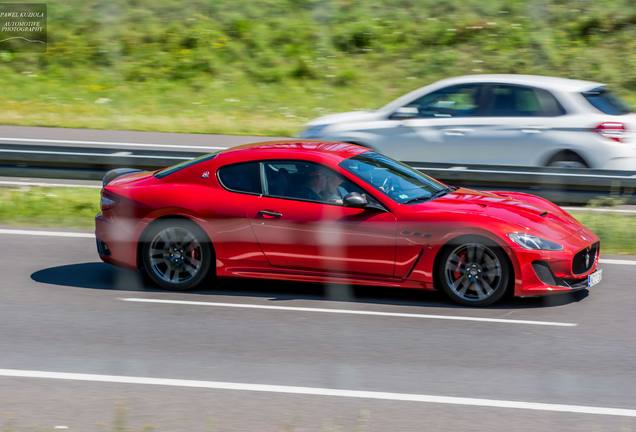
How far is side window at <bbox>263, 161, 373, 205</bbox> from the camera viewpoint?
29.1 feet

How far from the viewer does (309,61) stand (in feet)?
75.3

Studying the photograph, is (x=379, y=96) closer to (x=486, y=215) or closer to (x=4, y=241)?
(x=4, y=241)

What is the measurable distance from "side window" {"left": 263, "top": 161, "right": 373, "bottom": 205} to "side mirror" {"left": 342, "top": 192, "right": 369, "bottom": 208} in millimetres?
60

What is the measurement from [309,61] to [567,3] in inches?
242

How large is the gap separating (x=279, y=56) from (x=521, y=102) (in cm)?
1058

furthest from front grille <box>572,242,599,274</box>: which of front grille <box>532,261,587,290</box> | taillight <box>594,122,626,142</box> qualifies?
taillight <box>594,122,626,142</box>

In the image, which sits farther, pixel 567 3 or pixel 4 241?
pixel 567 3

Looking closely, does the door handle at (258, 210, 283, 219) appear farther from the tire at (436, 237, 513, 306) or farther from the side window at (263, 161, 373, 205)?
the tire at (436, 237, 513, 306)

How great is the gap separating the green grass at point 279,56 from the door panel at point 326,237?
10957 mm

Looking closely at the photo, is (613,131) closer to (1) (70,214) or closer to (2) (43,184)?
(1) (70,214)

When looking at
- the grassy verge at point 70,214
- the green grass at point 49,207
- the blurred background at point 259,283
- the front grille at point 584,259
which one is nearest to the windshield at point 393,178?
the blurred background at point 259,283

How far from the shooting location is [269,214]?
351 inches

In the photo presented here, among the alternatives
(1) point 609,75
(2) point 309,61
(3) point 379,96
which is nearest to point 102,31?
(2) point 309,61

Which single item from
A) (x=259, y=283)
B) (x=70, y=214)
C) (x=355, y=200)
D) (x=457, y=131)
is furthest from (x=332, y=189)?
(x=457, y=131)
